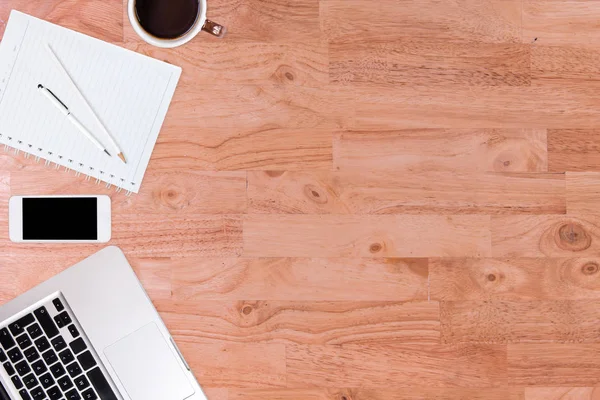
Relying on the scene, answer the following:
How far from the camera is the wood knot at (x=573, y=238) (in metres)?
0.90

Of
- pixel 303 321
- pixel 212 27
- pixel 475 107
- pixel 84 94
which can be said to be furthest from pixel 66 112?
pixel 475 107

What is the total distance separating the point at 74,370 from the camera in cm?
85

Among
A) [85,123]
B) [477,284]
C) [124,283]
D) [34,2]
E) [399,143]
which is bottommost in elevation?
[477,284]

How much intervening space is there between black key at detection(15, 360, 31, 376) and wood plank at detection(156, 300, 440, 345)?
21cm

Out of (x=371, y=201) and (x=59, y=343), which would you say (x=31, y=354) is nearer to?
(x=59, y=343)

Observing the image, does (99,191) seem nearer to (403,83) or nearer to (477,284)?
(403,83)

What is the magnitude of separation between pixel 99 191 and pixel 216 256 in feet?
0.67

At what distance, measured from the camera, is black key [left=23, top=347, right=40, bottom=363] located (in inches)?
33.2

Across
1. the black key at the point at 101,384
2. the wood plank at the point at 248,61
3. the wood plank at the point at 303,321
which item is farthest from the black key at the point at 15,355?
the wood plank at the point at 248,61

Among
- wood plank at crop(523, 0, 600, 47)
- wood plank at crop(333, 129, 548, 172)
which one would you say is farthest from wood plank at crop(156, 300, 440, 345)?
wood plank at crop(523, 0, 600, 47)

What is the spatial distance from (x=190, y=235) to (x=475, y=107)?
1.60 feet

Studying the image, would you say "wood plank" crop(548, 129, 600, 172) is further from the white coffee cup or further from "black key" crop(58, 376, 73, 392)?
"black key" crop(58, 376, 73, 392)

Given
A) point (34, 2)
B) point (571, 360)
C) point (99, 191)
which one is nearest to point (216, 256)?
point (99, 191)

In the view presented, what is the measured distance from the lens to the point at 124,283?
87cm
